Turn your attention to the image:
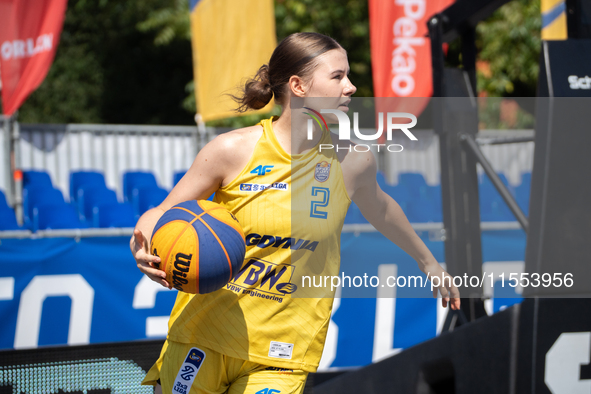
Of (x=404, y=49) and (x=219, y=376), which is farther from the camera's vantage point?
(x=404, y=49)

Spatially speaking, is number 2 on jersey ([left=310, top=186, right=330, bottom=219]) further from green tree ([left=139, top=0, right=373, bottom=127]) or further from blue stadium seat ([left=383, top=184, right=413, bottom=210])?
green tree ([left=139, top=0, right=373, bottom=127])

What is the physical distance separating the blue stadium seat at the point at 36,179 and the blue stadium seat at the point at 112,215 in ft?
6.32

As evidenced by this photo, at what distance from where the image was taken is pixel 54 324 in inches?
182

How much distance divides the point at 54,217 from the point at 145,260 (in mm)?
5381

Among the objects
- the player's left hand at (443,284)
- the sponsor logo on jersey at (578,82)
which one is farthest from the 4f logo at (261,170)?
the sponsor logo on jersey at (578,82)

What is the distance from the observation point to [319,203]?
211 cm

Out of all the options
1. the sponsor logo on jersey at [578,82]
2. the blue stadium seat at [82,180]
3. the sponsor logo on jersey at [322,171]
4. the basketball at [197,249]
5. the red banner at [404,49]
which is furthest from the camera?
the blue stadium seat at [82,180]

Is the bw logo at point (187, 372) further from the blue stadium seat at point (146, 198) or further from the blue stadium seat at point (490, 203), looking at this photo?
the blue stadium seat at point (490, 203)

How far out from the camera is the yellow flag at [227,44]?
7891mm

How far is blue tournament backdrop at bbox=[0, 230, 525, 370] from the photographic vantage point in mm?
4602

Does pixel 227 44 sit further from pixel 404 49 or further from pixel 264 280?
pixel 264 280

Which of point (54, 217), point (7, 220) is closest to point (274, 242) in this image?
point (54, 217)

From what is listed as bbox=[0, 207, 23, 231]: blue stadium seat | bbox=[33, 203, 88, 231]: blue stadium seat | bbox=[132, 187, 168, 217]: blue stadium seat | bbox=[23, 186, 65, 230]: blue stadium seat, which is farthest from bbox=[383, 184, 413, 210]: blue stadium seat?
bbox=[0, 207, 23, 231]: blue stadium seat

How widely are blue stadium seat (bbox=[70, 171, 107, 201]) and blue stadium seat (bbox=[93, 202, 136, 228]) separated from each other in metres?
1.93
